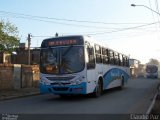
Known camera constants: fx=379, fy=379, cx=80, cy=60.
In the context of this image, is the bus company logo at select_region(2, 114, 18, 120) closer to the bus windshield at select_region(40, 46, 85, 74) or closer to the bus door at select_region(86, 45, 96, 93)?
the bus windshield at select_region(40, 46, 85, 74)

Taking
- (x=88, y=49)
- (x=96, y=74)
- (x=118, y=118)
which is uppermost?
(x=88, y=49)

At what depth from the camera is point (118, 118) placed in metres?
12.7

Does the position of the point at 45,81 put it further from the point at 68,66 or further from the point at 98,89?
the point at 98,89

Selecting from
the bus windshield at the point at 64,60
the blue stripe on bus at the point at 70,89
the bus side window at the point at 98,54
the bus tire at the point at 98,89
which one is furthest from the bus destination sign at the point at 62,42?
the bus tire at the point at 98,89

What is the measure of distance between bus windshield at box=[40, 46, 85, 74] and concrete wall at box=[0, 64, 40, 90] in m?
7.87

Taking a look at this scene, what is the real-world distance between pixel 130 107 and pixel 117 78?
1144 centimetres

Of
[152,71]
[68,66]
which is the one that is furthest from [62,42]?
[152,71]

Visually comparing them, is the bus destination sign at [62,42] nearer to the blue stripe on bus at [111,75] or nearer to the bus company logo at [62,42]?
the bus company logo at [62,42]

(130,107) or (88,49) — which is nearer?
(130,107)

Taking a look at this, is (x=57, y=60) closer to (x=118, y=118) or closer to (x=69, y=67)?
(x=69, y=67)

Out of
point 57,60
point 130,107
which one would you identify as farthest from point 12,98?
point 130,107

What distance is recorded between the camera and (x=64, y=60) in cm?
1891

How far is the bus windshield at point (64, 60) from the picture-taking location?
18.8 metres

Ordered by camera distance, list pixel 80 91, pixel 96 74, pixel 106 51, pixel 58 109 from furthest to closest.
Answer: pixel 106 51
pixel 96 74
pixel 80 91
pixel 58 109
